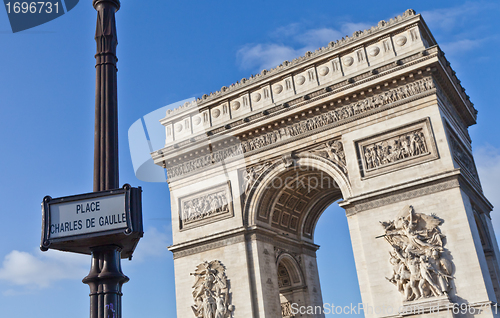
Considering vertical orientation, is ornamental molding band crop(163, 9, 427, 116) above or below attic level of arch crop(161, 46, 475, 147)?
above

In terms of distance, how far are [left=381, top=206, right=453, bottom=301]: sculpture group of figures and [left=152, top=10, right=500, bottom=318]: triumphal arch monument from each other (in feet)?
0.10

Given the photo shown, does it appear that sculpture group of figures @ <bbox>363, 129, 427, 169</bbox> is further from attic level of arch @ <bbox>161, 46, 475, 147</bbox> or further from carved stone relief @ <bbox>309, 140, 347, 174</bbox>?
attic level of arch @ <bbox>161, 46, 475, 147</bbox>

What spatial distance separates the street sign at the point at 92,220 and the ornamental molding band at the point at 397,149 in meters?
13.1

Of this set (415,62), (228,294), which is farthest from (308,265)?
(415,62)

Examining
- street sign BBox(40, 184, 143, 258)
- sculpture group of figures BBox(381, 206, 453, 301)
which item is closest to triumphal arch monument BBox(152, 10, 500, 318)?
sculpture group of figures BBox(381, 206, 453, 301)

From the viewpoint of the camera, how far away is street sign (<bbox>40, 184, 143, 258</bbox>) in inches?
192

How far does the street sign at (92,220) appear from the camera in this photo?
487cm

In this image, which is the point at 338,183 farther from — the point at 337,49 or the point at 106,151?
the point at 106,151

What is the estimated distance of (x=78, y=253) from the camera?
539 cm

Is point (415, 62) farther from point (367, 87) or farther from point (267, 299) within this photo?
point (267, 299)

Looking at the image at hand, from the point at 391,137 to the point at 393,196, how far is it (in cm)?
214

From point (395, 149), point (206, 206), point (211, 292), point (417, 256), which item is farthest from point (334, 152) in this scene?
point (211, 292)

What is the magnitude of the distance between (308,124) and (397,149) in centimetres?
354

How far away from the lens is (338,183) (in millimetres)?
17781
